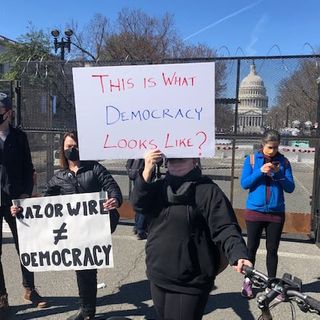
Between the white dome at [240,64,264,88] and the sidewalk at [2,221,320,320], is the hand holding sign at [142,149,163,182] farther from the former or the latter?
the white dome at [240,64,264,88]

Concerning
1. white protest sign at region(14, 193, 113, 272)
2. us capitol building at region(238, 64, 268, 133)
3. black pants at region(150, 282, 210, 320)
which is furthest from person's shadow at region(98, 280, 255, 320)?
us capitol building at region(238, 64, 268, 133)

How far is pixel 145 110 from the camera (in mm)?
3084

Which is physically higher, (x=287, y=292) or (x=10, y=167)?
(x=10, y=167)

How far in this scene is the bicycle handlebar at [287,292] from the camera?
182cm

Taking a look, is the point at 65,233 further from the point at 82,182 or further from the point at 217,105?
the point at 217,105

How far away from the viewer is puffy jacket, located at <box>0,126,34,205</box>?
4.50m

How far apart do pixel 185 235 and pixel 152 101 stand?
3.00 ft

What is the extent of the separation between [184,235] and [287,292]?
1.01m

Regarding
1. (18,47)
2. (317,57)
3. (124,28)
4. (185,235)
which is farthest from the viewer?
(124,28)

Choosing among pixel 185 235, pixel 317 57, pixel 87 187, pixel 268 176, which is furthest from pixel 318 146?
pixel 185 235

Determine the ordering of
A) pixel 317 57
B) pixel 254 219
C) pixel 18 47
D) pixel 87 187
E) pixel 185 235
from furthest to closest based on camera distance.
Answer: pixel 18 47 → pixel 317 57 → pixel 254 219 → pixel 87 187 → pixel 185 235

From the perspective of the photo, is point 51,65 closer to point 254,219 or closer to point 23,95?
point 23,95

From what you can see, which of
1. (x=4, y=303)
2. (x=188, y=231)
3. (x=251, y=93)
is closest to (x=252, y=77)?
(x=251, y=93)

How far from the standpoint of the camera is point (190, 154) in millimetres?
2963
